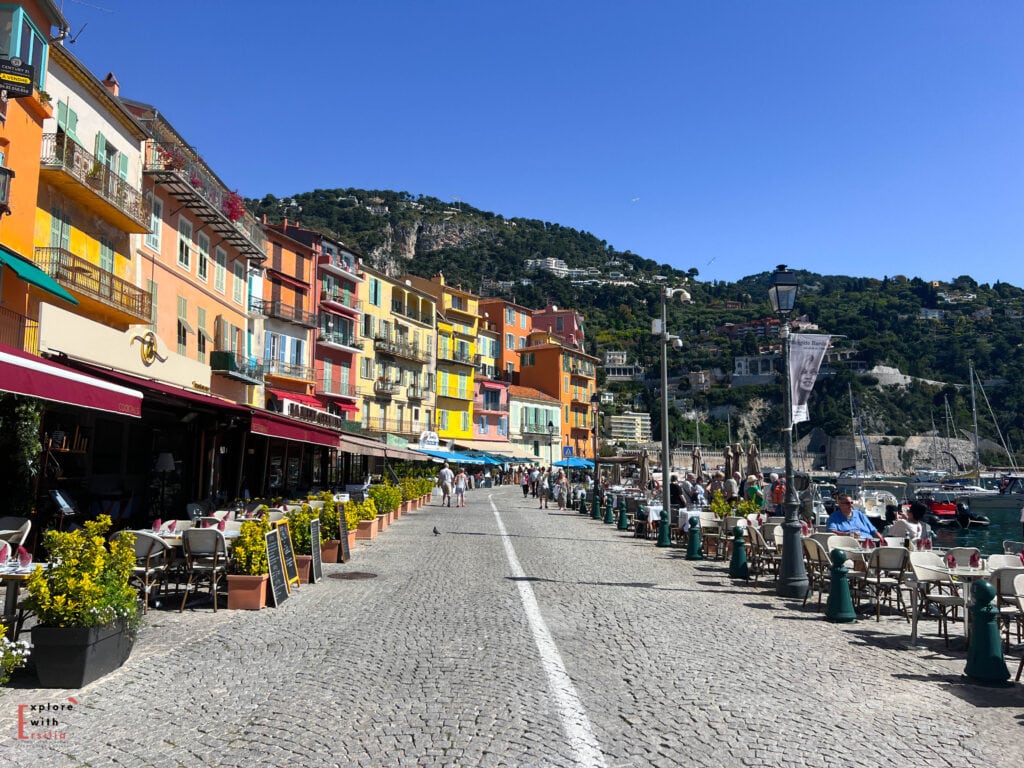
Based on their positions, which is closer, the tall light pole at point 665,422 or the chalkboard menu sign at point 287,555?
the chalkboard menu sign at point 287,555

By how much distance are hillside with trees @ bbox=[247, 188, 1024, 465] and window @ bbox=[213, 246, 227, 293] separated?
9921 cm

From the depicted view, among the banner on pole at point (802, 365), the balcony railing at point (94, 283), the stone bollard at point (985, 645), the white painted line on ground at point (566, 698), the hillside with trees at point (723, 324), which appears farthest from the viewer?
the hillside with trees at point (723, 324)

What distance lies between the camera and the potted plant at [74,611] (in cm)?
550

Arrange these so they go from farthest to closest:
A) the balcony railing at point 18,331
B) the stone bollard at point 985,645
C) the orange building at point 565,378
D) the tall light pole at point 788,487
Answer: the orange building at point 565,378 → the balcony railing at point 18,331 → the tall light pole at point 788,487 → the stone bollard at point 985,645

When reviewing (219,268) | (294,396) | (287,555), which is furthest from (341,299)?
(287,555)

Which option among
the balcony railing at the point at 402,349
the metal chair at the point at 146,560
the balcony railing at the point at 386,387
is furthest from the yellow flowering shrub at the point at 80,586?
the balcony railing at the point at 402,349

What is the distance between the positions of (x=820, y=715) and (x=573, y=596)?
5137 mm

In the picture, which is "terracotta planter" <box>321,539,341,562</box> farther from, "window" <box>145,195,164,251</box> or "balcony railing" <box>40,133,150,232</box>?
"window" <box>145,195,164,251</box>

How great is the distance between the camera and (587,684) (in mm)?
5969

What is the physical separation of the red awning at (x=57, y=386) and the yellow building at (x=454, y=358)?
5021 centimetres

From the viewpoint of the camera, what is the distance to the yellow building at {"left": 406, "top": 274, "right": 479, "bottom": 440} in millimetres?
61250

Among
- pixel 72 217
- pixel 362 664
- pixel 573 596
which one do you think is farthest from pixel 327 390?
pixel 362 664

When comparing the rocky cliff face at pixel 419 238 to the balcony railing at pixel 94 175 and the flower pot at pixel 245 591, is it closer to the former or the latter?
the balcony railing at pixel 94 175

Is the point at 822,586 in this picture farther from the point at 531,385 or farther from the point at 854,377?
the point at 854,377
